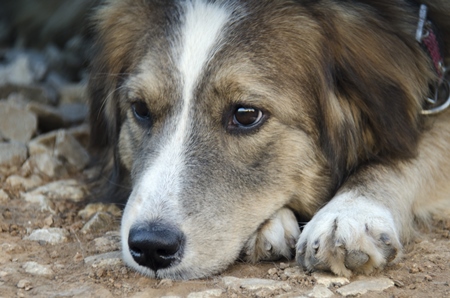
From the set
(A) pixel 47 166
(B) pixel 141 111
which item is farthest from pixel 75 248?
(A) pixel 47 166

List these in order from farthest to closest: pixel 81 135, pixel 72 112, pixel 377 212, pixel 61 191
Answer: pixel 72 112 → pixel 81 135 → pixel 61 191 → pixel 377 212

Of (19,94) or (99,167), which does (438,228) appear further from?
(19,94)

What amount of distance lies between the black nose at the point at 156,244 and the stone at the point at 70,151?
Answer: 205 centimetres

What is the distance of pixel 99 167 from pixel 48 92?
5.75 feet

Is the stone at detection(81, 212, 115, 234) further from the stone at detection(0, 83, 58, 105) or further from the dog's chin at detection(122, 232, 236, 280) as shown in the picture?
the stone at detection(0, 83, 58, 105)

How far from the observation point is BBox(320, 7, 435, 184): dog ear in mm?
3834

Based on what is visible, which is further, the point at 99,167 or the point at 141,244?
the point at 99,167

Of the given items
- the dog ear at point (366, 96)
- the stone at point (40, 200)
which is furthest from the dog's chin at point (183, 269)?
the stone at point (40, 200)

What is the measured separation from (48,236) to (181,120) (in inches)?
36.2

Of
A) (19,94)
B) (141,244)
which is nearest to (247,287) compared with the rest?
(141,244)

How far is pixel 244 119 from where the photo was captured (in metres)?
3.66

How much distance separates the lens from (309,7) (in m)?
3.84

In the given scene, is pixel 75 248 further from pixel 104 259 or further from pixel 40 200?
pixel 40 200

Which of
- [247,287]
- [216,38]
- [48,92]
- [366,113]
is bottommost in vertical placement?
[48,92]
